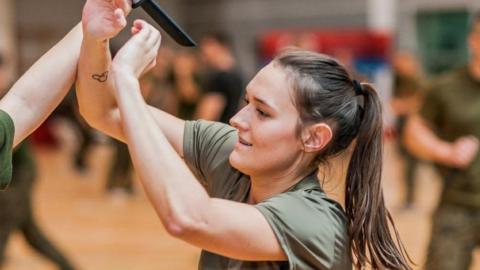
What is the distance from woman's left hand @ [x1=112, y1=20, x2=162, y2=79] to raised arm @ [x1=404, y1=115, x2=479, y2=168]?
2040mm

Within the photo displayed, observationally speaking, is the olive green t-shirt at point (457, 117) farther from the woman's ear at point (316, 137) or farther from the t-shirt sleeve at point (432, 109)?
the woman's ear at point (316, 137)

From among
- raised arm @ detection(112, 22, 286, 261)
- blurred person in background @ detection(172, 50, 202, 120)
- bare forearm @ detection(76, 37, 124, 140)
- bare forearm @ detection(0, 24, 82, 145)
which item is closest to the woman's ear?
raised arm @ detection(112, 22, 286, 261)

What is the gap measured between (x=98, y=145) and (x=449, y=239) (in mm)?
10769

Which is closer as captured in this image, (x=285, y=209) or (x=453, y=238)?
(x=285, y=209)

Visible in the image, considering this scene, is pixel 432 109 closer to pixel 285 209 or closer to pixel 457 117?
pixel 457 117

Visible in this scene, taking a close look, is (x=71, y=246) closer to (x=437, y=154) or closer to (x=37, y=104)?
(x=437, y=154)

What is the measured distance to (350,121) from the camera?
171 cm

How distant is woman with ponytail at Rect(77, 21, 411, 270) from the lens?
142 cm

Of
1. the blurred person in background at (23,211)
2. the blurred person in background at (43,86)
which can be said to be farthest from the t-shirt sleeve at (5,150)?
the blurred person in background at (23,211)

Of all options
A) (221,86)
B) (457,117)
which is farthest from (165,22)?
(221,86)

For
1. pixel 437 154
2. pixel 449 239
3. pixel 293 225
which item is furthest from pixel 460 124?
pixel 293 225

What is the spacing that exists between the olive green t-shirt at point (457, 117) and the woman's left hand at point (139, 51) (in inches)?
82.7

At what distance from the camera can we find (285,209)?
1.56 m

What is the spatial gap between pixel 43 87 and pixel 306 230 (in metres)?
0.70
